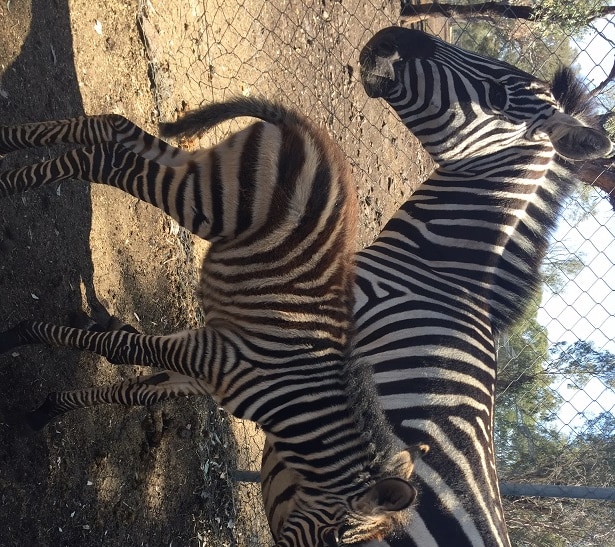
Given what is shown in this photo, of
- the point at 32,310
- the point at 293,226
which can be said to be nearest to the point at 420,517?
the point at 293,226

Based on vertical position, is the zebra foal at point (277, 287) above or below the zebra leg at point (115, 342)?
above

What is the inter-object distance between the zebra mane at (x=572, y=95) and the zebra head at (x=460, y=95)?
4 cm

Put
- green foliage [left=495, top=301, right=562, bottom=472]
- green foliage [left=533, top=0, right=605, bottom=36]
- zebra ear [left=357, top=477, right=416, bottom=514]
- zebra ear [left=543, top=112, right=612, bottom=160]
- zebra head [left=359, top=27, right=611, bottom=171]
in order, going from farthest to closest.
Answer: green foliage [left=495, top=301, right=562, bottom=472], green foliage [left=533, top=0, right=605, bottom=36], zebra head [left=359, top=27, right=611, bottom=171], zebra ear [left=543, top=112, right=612, bottom=160], zebra ear [left=357, top=477, right=416, bottom=514]

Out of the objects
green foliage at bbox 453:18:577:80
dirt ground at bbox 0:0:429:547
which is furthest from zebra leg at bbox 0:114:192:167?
green foliage at bbox 453:18:577:80

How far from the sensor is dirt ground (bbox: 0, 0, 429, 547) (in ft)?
11.4

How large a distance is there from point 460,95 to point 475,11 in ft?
10.3

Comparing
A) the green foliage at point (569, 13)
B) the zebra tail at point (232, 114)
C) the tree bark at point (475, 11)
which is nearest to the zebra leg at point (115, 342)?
the zebra tail at point (232, 114)

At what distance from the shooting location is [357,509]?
2955mm

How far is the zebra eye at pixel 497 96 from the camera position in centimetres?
409

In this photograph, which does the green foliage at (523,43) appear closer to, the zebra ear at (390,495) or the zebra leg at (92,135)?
the zebra leg at (92,135)

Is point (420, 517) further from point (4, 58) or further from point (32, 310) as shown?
point (4, 58)

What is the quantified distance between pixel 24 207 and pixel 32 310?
0.61 meters

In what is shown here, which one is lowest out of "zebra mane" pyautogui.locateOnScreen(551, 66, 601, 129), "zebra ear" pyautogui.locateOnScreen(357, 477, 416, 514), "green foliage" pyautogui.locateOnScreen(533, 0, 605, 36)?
"zebra ear" pyautogui.locateOnScreen(357, 477, 416, 514)

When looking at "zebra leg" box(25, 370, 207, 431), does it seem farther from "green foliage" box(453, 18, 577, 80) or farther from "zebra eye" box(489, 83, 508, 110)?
"green foliage" box(453, 18, 577, 80)
